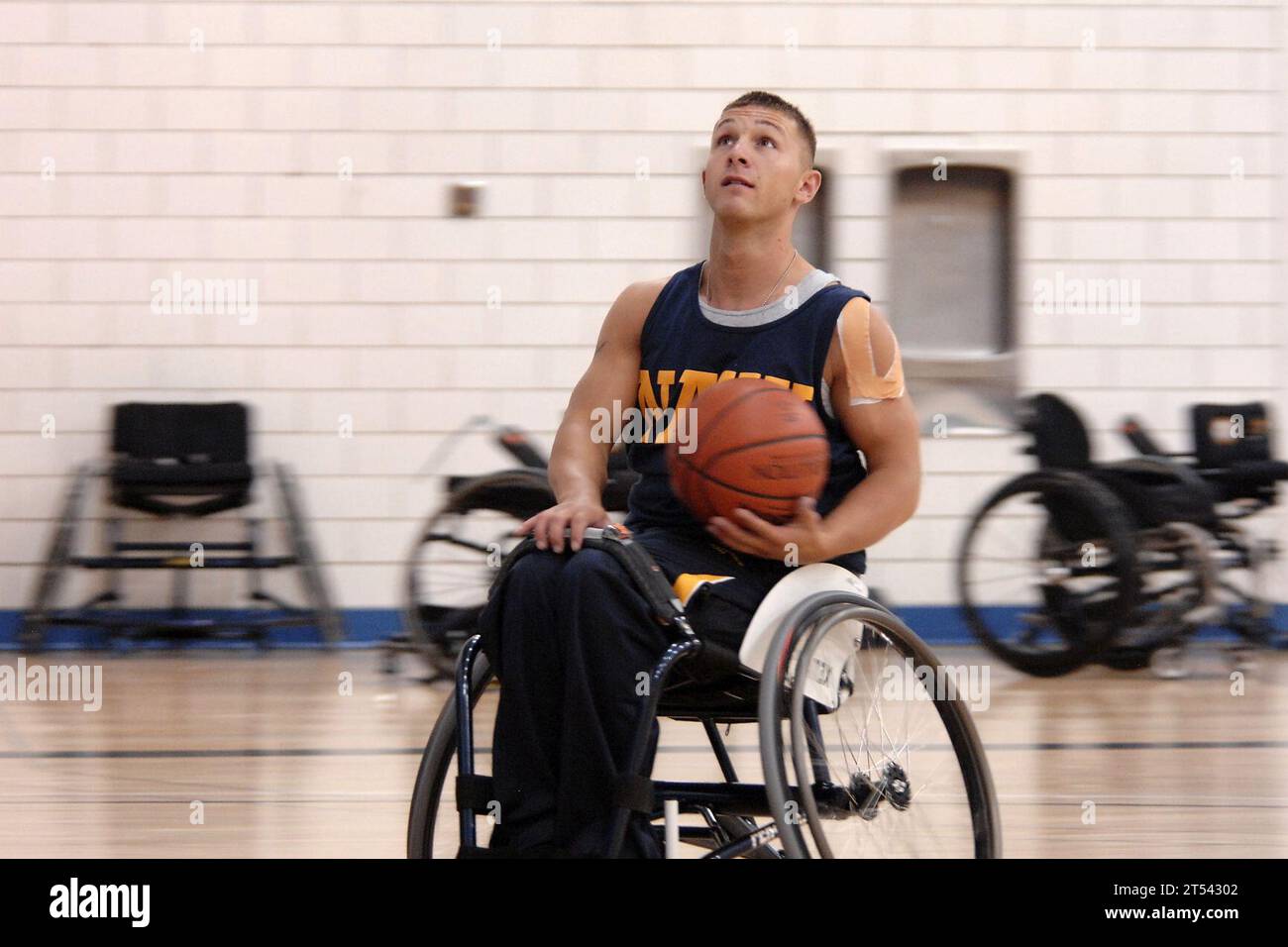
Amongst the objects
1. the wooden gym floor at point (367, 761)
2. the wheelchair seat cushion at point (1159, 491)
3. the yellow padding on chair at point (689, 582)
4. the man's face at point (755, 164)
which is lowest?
the wooden gym floor at point (367, 761)

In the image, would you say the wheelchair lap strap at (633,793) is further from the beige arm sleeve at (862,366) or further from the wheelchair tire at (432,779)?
the beige arm sleeve at (862,366)

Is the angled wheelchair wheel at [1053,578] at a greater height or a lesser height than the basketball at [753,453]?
lesser

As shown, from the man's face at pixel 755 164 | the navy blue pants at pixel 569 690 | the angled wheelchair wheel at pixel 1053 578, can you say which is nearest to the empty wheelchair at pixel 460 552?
the angled wheelchair wheel at pixel 1053 578

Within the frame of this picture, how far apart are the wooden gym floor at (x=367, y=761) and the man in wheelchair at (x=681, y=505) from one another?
0.77 feet

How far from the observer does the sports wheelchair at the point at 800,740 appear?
2.32m

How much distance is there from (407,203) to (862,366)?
16.7 ft

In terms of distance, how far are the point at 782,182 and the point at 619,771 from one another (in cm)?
96

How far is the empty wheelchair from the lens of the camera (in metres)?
5.89

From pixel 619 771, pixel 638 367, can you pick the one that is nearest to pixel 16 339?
pixel 638 367

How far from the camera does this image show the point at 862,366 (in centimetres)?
257

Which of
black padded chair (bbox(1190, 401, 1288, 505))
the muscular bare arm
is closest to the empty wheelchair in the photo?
black padded chair (bbox(1190, 401, 1288, 505))

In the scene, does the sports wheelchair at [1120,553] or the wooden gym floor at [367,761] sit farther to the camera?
the sports wheelchair at [1120,553]

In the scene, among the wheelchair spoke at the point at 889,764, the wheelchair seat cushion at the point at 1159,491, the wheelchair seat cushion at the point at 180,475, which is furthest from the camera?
the wheelchair seat cushion at the point at 180,475
